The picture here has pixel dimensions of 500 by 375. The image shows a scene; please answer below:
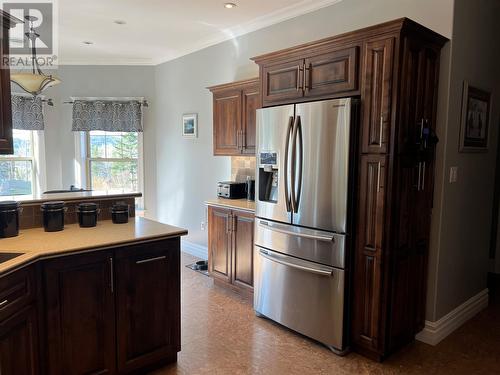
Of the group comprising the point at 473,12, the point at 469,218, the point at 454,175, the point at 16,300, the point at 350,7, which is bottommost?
the point at 16,300

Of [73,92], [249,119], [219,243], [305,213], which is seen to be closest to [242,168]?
[249,119]

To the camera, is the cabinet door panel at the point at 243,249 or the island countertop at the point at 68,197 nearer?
the island countertop at the point at 68,197

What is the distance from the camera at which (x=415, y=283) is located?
2.66 meters

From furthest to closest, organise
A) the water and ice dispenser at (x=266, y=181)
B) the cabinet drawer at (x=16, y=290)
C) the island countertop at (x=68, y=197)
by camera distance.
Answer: the water and ice dispenser at (x=266, y=181) → the island countertop at (x=68, y=197) → the cabinet drawer at (x=16, y=290)

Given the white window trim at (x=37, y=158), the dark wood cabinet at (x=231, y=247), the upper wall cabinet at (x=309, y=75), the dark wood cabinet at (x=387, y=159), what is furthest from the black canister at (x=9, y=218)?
the white window trim at (x=37, y=158)

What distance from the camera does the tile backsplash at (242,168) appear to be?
4.24 meters

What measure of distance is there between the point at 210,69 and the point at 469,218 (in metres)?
3.38

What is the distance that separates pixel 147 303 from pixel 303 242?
1160 millimetres

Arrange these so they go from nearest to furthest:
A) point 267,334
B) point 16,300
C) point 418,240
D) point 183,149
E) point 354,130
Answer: point 16,300 → point 354,130 → point 418,240 → point 267,334 → point 183,149

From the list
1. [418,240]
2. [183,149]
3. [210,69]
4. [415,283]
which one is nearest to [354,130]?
[418,240]

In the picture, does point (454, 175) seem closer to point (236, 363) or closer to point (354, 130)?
point (354, 130)

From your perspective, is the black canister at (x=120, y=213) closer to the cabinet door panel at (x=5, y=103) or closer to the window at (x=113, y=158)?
the cabinet door panel at (x=5, y=103)

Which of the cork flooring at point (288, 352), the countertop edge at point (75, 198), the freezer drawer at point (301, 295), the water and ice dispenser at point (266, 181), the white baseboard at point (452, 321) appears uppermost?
the water and ice dispenser at point (266, 181)

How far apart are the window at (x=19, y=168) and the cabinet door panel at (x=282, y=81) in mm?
4261
